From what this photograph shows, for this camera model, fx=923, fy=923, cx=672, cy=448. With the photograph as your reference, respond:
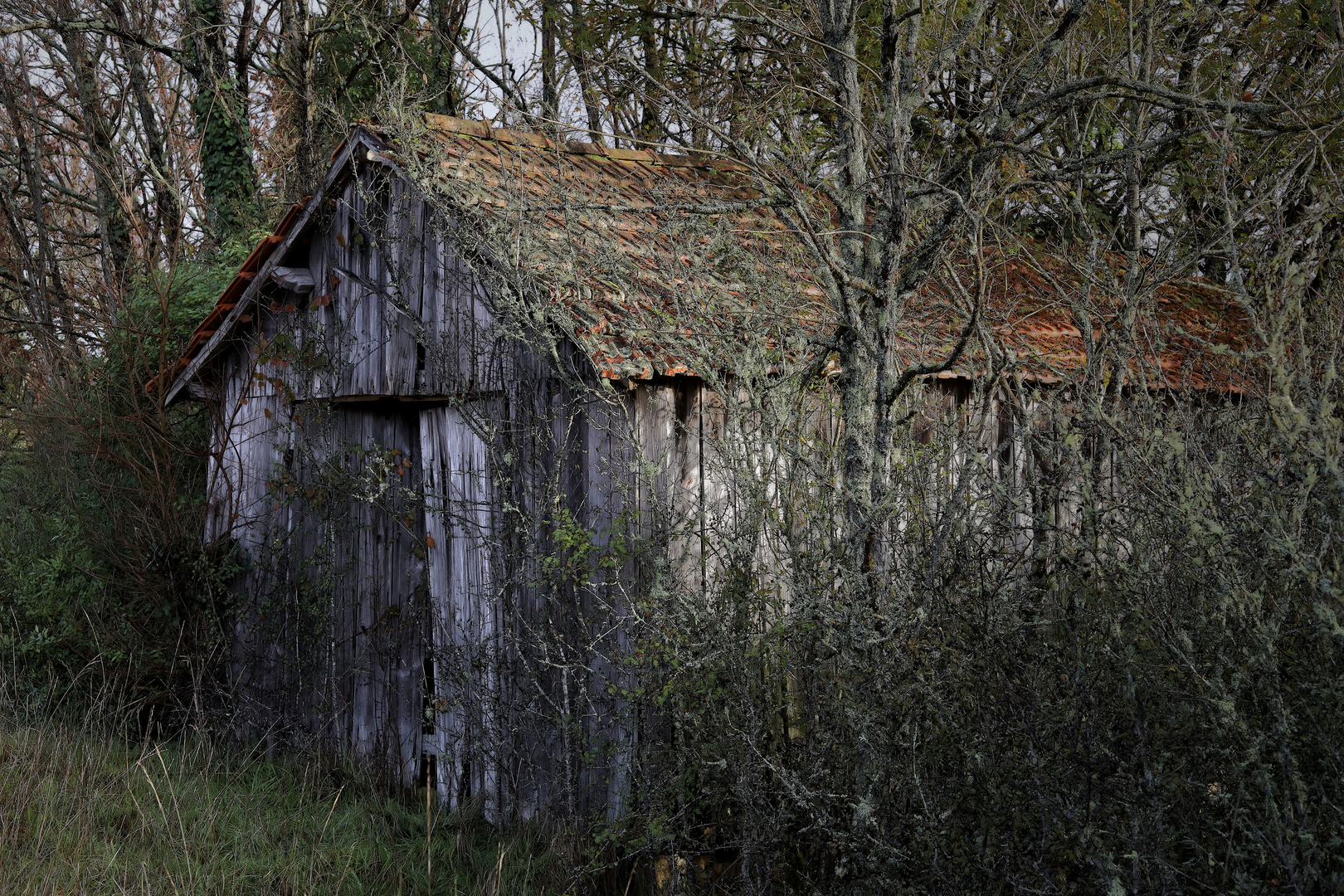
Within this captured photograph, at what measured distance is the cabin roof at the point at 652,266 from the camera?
13.2ft

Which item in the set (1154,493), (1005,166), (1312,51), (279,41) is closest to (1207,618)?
(1154,493)

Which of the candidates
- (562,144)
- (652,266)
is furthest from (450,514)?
(562,144)

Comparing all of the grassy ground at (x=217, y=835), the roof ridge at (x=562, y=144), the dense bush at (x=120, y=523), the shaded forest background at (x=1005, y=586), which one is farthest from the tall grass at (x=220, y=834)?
the roof ridge at (x=562, y=144)

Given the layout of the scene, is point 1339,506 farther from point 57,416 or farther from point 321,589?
point 57,416

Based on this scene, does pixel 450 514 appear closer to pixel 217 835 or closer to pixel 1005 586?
pixel 217 835

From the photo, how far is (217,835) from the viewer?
187 inches

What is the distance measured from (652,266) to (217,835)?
392 cm

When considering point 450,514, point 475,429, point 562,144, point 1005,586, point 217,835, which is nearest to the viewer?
point 1005,586

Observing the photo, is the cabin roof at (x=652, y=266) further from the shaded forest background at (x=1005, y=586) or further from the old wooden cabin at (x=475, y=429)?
the shaded forest background at (x=1005, y=586)

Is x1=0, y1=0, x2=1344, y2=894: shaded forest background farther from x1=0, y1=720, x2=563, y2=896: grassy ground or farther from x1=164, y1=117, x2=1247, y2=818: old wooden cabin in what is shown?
x1=0, y1=720, x2=563, y2=896: grassy ground

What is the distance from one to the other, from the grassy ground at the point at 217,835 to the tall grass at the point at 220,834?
10 mm

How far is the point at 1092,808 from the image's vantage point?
2742mm

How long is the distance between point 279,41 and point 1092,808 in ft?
47.3

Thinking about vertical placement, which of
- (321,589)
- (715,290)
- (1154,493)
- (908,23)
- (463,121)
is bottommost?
(321,589)
